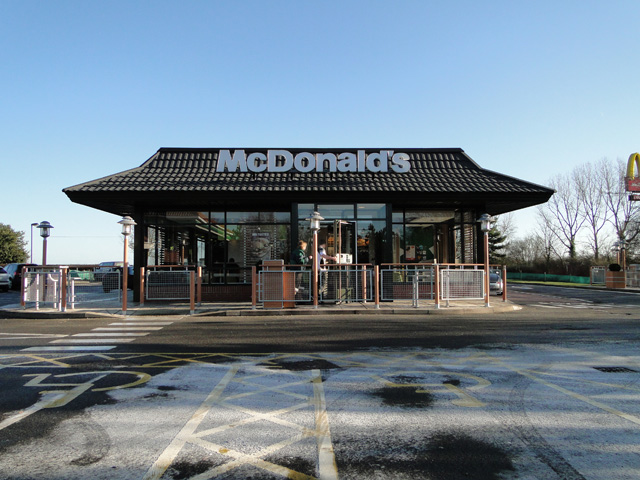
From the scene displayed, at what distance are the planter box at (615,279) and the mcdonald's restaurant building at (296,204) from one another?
54.4 feet

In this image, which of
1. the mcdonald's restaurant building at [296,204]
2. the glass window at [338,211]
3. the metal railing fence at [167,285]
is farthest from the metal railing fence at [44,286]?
the glass window at [338,211]

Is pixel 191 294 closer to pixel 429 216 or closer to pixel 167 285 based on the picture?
pixel 167 285

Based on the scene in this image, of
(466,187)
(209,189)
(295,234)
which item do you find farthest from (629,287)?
(209,189)

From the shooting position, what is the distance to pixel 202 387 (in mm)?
5676

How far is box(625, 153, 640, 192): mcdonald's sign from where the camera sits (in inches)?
1261

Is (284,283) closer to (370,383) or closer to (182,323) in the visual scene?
(182,323)

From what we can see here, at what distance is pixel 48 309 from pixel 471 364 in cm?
1381

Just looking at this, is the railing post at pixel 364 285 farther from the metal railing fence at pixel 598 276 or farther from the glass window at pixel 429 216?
the metal railing fence at pixel 598 276

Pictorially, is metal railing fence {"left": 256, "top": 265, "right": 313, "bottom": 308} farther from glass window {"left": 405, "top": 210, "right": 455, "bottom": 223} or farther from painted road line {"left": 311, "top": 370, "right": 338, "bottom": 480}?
painted road line {"left": 311, "top": 370, "right": 338, "bottom": 480}

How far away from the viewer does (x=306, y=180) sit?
58.6 ft

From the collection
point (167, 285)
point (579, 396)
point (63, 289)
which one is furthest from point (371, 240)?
point (579, 396)

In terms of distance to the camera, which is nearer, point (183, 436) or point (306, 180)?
point (183, 436)

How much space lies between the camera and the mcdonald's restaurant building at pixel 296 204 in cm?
→ 1678

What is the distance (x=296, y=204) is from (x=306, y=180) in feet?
3.77
